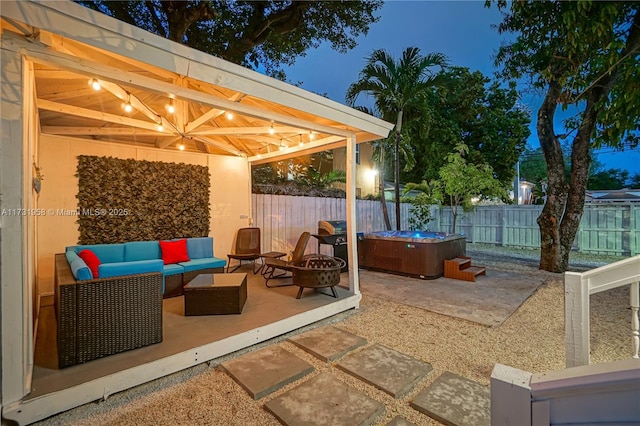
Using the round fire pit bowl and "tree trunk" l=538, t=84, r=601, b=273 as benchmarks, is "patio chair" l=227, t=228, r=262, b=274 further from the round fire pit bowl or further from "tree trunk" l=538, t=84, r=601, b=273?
"tree trunk" l=538, t=84, r=601, b=273

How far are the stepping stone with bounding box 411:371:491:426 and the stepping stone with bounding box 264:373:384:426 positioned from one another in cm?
37

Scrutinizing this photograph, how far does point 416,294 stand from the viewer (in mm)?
4918

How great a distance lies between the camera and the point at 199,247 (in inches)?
209

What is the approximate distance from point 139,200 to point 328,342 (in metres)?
4.34

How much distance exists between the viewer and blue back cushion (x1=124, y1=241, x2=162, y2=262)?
4.64m

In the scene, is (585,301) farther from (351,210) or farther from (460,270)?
(460,270)

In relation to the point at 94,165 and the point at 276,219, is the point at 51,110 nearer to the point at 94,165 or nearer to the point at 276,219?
the point at 94,165

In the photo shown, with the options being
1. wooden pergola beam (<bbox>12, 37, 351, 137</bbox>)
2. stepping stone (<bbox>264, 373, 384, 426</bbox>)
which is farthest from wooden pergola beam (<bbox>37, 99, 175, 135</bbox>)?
stepping stone (<bbox>264, 373, 384, 426</bbox>)

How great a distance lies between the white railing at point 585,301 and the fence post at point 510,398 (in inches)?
41.9

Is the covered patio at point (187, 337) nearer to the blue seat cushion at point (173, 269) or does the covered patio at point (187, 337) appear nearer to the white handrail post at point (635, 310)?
the blue seat cushion at point (173, 269)

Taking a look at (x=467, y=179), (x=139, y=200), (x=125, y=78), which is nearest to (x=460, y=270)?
(x=467, y=179)

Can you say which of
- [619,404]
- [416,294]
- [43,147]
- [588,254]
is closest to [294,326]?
[416,294]

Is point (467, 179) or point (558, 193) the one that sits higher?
point (467, 179)

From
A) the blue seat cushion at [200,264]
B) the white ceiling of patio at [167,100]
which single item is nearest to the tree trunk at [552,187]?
the white ceiling of patio at [167,100]
